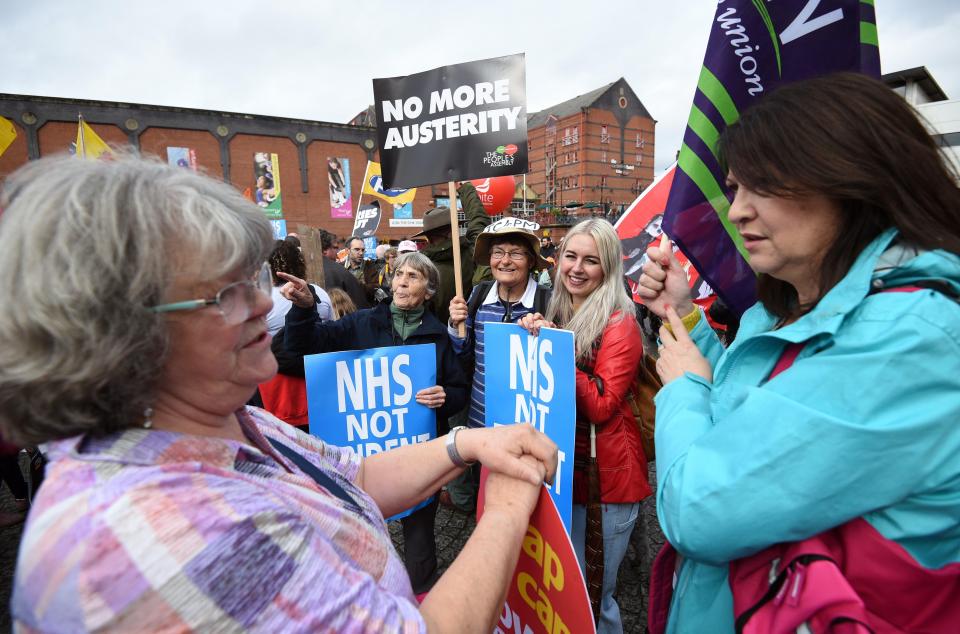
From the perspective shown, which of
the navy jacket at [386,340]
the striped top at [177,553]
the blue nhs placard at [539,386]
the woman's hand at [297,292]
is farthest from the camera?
the navy jacket at [386,340]

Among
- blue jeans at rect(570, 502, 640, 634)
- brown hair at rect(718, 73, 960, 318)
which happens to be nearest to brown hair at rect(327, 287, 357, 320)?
blue jeans at rect(570, 502, 640, 634)

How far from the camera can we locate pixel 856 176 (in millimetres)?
938

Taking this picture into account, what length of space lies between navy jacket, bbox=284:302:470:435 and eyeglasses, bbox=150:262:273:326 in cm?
190

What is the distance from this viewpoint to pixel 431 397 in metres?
2.75

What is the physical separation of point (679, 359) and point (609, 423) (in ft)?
3.09

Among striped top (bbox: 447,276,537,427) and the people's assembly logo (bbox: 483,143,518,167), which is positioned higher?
the people's assembly logo (bbox: 483,143,518,167)

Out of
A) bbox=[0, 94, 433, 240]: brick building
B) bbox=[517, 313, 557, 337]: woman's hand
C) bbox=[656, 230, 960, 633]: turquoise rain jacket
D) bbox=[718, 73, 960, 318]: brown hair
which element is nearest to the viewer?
bbox=[656, 230, 960, 633]: turquoise rain jacket

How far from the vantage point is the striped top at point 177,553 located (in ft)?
1.92

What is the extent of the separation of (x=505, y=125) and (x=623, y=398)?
1.83 metres

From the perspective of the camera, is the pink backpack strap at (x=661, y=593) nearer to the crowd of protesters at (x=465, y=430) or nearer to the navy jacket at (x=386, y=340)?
the crowd of protesters at (x=465, y=430)

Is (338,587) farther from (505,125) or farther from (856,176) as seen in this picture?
(505,125)

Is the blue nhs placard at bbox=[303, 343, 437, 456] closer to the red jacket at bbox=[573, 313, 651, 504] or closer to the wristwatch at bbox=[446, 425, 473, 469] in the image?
the red jacket at bbox=[573, 313, 651, 504]

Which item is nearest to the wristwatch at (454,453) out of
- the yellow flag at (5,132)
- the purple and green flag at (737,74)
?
the purple and green flag at (737,74)

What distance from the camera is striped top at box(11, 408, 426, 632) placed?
585mm
